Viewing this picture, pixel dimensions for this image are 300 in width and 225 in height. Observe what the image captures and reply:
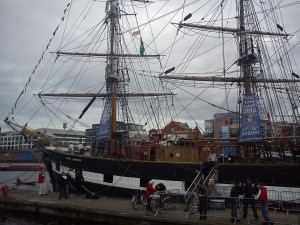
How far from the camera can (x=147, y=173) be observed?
62.1 feet

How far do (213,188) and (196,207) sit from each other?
2648mm

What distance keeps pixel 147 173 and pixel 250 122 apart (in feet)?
21.5

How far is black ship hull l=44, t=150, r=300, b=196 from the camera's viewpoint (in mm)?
16312

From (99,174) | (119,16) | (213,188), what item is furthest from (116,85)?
(213,188)

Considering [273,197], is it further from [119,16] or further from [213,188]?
[119,16]

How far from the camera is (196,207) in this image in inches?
509

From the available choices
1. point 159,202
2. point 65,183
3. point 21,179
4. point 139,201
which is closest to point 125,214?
point 159,202

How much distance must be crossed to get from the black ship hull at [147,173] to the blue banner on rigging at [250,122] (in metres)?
2.30

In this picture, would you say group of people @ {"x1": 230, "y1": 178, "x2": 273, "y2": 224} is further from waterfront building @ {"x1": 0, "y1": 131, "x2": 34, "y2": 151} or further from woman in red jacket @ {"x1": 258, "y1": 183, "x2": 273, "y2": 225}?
waterfront building @ {"x1": 0, "y1": 131, "x2": 34, "y2": 151}

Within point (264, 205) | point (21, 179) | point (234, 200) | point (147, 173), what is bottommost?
point (21, 179)

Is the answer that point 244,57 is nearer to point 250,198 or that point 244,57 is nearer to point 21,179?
point 250,198

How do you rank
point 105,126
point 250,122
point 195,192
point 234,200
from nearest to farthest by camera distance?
1. point 234,200
2. point 195,192
3. point 250,122
4. point 105,126

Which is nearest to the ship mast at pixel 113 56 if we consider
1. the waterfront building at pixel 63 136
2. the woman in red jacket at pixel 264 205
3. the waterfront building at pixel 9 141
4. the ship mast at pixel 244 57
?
the waterfront building at pixel 63 136

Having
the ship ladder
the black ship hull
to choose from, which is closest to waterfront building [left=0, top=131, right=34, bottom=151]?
the black ship hull
